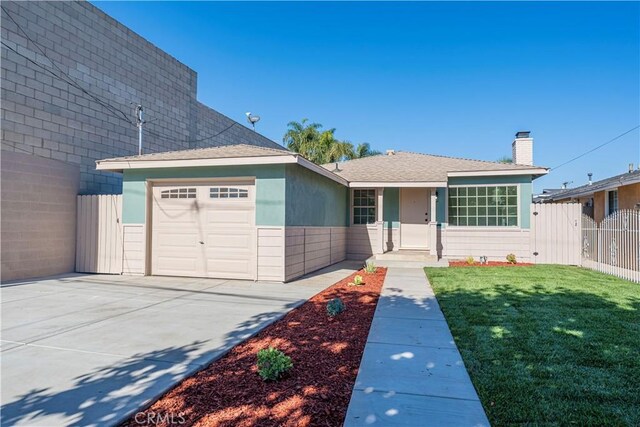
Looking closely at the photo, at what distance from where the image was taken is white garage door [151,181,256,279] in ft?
30.0

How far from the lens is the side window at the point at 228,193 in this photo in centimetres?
917

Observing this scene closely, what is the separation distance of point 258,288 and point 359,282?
2.37 meters

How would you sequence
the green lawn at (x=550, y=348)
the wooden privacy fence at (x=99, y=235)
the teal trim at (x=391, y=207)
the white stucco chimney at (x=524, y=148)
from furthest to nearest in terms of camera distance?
the white stucco chimney at (x=524, y=148), the teal trim at (x=391, y=207), the wooden privacy fence at (x=99, y=235), the green lawn at (x=550, y=348)

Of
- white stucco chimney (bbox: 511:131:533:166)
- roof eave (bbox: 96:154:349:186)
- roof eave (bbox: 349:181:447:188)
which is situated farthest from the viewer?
white stucco chimney (bbox: 511:131:533:166)

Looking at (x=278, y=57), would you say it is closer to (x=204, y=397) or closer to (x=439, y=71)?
(x=439, y=71)

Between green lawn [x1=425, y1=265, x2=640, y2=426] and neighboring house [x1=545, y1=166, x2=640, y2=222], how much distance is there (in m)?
4.53

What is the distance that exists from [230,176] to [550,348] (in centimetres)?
746

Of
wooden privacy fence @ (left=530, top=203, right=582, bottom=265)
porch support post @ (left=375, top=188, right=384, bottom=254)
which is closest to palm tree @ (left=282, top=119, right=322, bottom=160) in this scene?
porch support post @ (left=375, top=188, right=384, bottom=254)

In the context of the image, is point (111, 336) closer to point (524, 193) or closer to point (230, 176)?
point (230, 176)

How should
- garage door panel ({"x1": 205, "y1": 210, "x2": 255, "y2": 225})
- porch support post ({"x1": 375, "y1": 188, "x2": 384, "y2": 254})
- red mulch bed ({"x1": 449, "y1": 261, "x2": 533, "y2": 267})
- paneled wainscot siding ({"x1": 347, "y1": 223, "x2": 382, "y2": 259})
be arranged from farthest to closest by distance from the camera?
paneled wainscot siding ({"x1": 347, "y1": 223, "x2": 382, "y2": 259}) → porch support post ({"x1": 375, "y1": 188, "x2": 384, "y2": 254}) → red mulch bed ({"x1": 449, "y1": 261, "x2": 533, "y2": 267}) → garage door panel ({"x1": 205, "y1": 210, "x2": 255, "y2": 225})

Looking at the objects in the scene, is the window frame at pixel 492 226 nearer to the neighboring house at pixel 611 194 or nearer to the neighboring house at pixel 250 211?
the neighboring house at pixel 250 211
